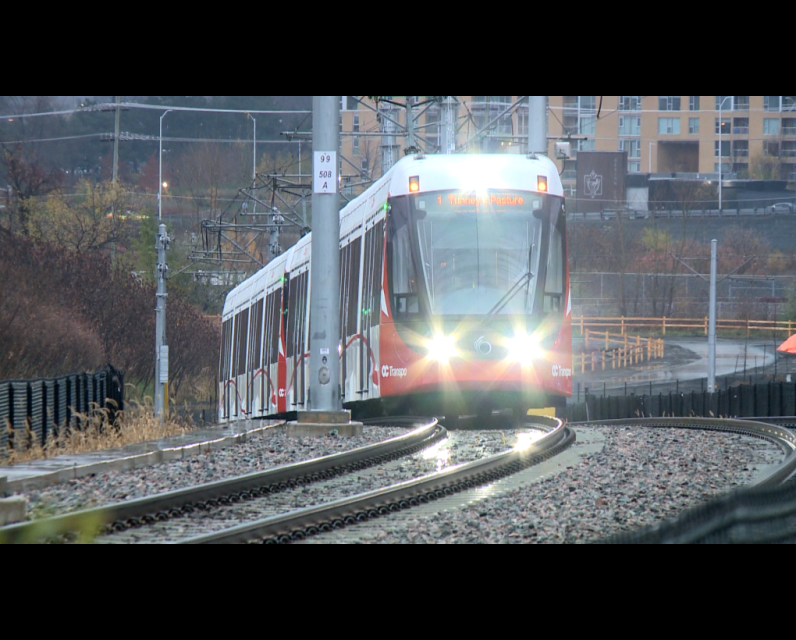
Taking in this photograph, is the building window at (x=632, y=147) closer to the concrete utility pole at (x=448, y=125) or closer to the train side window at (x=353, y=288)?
the concrete utility pole at (x=448, y=125)

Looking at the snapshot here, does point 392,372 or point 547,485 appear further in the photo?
point 392,372

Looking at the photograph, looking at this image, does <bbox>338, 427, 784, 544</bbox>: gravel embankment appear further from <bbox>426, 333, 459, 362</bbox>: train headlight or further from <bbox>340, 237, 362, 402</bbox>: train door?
<bbox>340, 237, 362, 402</bbox>: train door

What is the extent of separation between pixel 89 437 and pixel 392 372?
160 inches

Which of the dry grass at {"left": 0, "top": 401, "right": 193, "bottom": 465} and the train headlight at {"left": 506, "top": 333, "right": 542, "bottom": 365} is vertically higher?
the train headlight at {"left": 506, "top": 333, "right": 542, "bottom": 365}

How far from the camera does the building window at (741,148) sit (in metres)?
110

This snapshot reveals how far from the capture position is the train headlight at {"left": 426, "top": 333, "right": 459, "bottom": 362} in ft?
53.4

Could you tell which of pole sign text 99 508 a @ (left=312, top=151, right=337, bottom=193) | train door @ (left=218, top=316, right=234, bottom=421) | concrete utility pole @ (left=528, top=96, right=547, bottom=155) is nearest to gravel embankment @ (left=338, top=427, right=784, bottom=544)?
pole sign text 99 508 a @ (left=312, top=151, right=337, bottom=193)

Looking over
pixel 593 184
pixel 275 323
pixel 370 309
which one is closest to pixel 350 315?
pixel 370 309

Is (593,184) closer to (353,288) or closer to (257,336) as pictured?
(257,336)

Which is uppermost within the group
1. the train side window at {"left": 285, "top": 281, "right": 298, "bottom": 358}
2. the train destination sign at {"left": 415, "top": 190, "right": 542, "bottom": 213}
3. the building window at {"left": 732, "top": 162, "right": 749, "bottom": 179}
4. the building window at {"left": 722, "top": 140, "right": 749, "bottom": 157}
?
the building window at {"left": 722, "top": 140, "right": 749, "bottom": 157}

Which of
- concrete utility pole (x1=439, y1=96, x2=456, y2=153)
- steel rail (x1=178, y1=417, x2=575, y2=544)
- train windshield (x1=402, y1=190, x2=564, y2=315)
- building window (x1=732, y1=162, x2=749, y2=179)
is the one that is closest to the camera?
steel rail (x1=178, y1=417, x2=575, y2=544)

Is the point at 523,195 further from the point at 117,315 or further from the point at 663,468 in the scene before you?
the point at 117,315

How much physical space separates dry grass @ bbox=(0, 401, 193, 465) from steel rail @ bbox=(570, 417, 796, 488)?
7.53m

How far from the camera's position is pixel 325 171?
15.9 metres
